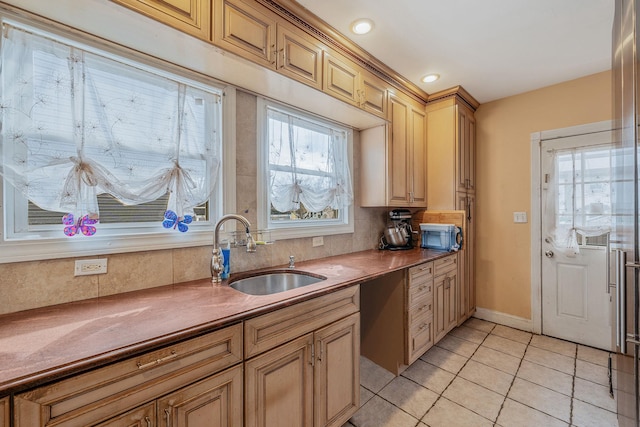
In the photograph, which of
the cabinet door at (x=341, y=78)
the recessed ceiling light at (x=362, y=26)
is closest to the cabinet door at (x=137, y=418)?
the cabinet door at (x=341, y=78)

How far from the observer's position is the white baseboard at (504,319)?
2912 millimetres

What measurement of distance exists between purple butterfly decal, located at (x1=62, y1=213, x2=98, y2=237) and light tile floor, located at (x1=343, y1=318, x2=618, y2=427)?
1.81m

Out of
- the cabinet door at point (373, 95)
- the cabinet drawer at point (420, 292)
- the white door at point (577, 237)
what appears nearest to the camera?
the cabinet drawer at point (420, 292)

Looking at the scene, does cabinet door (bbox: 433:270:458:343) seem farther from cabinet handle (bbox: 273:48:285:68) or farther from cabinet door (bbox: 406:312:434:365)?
cabinet handle (bbox: 273:48:285:68)

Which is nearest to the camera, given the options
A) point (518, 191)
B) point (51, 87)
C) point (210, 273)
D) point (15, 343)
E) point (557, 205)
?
point (15, 343)

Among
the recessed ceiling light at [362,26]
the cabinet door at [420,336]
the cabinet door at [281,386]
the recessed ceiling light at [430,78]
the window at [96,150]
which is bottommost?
the cabinet door at [420,336]

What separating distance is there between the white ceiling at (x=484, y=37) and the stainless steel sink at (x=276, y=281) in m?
1.70

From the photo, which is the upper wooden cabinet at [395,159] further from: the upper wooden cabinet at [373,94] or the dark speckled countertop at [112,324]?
the dark speckled countertop at [112,324]

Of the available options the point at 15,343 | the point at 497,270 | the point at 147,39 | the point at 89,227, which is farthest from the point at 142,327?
the point at 497,270

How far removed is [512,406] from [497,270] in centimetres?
166

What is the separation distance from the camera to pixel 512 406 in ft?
5.90

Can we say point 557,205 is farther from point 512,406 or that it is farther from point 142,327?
point 142,327

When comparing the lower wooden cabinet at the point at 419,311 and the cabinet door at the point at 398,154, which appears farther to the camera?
the cabinet door at the point at 398,154

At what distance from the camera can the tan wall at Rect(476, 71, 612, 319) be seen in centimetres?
275
